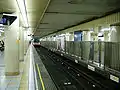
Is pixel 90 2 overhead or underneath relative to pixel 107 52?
overhead

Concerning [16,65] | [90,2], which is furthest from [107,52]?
[16,65]

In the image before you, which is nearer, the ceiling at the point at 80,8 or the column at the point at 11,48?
the ceiling at the point at 80,8

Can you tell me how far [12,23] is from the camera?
9.26 metres

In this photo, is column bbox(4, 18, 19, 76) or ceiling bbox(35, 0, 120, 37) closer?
ceiling bbox(35, 0, 120, 37)

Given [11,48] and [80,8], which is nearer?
[80,8]

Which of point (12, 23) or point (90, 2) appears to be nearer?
point (90, 2)

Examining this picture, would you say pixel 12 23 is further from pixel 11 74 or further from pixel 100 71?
pixel 100 71

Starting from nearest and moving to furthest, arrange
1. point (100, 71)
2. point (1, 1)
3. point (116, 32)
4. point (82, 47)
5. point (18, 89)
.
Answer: point (100, 71) → point (18, 89) → point (1, 1) → point (82, 47) → point (116, 32)

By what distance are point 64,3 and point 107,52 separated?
99.6 inches

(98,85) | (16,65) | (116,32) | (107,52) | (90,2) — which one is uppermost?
(90,2)

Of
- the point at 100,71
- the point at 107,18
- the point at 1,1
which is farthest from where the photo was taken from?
the point at 107,18

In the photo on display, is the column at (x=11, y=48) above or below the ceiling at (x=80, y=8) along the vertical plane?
below

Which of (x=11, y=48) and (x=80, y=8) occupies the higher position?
(x=80, y=8)

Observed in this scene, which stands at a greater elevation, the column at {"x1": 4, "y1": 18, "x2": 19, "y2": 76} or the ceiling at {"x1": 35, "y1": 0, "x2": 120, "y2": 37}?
the ceiling at {"x1": 35, "y1": 0, "x2": 120, "y2": 37}
